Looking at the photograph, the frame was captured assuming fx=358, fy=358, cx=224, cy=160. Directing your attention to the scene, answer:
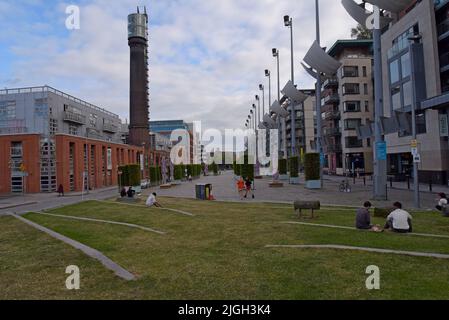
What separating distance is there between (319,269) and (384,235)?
462cm

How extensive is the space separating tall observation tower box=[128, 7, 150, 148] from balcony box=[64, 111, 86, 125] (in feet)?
48.0

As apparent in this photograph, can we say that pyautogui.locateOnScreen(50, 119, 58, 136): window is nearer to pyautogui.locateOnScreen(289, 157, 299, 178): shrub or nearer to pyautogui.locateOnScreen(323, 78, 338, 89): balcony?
pyautogui.locateOnScreen(289, 157, 299, 178): shrub

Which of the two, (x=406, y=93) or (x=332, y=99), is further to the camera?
(x=332, y=99)

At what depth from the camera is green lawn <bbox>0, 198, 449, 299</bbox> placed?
269 inches

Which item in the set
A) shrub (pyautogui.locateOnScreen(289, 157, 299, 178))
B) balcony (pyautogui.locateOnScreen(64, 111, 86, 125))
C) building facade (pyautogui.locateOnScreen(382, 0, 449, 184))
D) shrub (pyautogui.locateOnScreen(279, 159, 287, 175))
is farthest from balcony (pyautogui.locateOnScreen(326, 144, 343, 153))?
balcony (pyautogui.locateOnScreen(64, 111, 86, 125))

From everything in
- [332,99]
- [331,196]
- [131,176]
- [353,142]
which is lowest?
[331,196]

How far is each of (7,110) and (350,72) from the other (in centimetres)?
5854

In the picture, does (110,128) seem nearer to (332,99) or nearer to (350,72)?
(332,99)

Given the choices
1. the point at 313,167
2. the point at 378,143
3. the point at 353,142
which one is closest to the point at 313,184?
the point at 313,167

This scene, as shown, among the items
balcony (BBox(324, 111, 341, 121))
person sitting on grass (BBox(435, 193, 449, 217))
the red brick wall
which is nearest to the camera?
person sitting on grass (BBox(435, 193, 449, 217))

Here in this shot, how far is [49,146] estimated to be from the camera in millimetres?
49656

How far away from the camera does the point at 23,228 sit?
1602cm

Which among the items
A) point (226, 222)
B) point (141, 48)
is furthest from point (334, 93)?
point (226, 222)

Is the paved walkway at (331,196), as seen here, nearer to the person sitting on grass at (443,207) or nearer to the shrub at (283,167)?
the person sitting on grass at (443,207)
